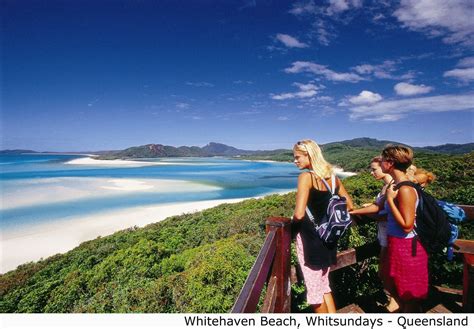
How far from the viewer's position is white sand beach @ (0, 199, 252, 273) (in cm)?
1608

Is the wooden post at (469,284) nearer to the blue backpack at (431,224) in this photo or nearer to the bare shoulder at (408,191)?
the blue backpack at (431,224)

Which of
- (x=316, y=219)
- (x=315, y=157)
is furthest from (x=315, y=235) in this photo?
(x=315, y=157)

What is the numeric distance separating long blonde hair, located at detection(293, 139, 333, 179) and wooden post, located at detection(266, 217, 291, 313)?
19.0 inches

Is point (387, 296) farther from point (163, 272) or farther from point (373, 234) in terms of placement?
point (163, 272)

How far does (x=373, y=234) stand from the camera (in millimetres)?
4609

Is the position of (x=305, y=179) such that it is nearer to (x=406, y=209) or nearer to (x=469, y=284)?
(x=406, y=209)

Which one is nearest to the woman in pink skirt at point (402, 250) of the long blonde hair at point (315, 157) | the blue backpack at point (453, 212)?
the blue backpack at point (453, 212)

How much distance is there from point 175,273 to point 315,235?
6535 mm

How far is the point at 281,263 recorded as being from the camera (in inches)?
90.7

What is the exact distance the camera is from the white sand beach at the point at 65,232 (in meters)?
16.1

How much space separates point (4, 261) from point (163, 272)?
39.2 ft

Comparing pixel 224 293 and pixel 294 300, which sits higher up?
pixel 294 300

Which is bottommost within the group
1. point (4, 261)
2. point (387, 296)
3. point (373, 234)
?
point (4, 261)

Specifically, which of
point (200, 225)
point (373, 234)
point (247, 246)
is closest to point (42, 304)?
point (247, 246)
